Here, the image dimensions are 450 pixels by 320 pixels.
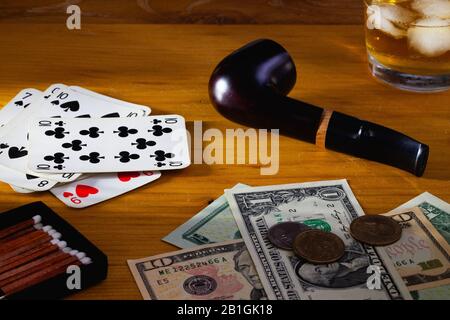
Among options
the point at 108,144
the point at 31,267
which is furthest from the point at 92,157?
the point at 31,267

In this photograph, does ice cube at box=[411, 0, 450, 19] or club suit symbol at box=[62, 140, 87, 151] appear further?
ice cube at box=[411, 0, 450, 19]

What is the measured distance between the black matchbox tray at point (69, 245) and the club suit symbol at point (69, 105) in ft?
1.08

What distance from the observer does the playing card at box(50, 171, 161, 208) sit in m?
1.32

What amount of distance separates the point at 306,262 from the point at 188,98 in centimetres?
54

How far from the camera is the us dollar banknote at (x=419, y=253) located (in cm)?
116

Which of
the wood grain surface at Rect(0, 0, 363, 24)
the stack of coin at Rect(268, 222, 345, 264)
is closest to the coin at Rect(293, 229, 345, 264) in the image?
the stack of coin at Rect(268, 222, 345, 264)

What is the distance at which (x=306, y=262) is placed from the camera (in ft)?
3.89

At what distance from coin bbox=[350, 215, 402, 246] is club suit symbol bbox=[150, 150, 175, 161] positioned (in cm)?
35

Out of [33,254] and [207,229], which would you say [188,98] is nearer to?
[207,229]

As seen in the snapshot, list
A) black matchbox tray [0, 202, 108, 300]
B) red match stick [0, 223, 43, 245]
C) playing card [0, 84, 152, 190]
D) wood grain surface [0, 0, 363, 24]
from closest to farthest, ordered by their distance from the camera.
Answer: black matchbox tray [0, 202, 108, 300] → red match stick [0, 223, 43, 245] → playing card [0, 84, 152, 190] → wood grain surface [0, 0, 363, 24]

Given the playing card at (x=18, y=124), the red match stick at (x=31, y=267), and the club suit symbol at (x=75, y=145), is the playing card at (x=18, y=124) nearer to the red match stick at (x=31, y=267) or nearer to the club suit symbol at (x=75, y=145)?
the club suit symbol at (x=75, y=145)

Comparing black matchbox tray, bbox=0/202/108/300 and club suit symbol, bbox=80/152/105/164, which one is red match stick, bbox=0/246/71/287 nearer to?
black matchbox tray, bbox=0/202/108/300

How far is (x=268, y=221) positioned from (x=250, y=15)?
811 millimetres
